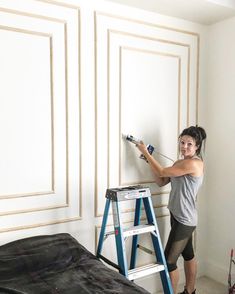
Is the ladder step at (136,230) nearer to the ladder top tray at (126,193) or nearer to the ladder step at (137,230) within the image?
the ladder step at (137,230)

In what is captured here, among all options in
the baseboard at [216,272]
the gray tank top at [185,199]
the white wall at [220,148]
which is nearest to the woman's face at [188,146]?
the gray tank top at [185,199]

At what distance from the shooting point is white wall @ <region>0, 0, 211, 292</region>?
2086mm

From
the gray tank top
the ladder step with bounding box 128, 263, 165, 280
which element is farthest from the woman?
the ladder step with bounding box 128, 263, 165, 280

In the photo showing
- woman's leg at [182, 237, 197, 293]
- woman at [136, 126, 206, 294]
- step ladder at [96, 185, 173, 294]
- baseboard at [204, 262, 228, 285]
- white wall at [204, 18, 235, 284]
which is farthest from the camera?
baseboard at [204, 262, 228, 285]

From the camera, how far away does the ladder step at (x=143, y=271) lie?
2092 millimetres

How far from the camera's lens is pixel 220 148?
297cm

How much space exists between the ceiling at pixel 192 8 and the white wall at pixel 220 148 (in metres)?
0.17

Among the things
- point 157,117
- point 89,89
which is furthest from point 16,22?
point 157,117

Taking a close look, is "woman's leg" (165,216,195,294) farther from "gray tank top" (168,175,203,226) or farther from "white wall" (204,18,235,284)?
"white wall" (204,18,235,284)

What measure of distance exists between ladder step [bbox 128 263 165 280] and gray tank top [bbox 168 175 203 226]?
16.6 inches

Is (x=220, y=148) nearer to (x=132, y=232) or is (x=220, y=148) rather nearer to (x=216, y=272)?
(x=216, y=272)

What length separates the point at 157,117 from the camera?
2740 millimetres

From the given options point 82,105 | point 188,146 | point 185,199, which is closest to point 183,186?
point 185,199

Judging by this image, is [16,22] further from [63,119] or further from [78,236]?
[78,236]
